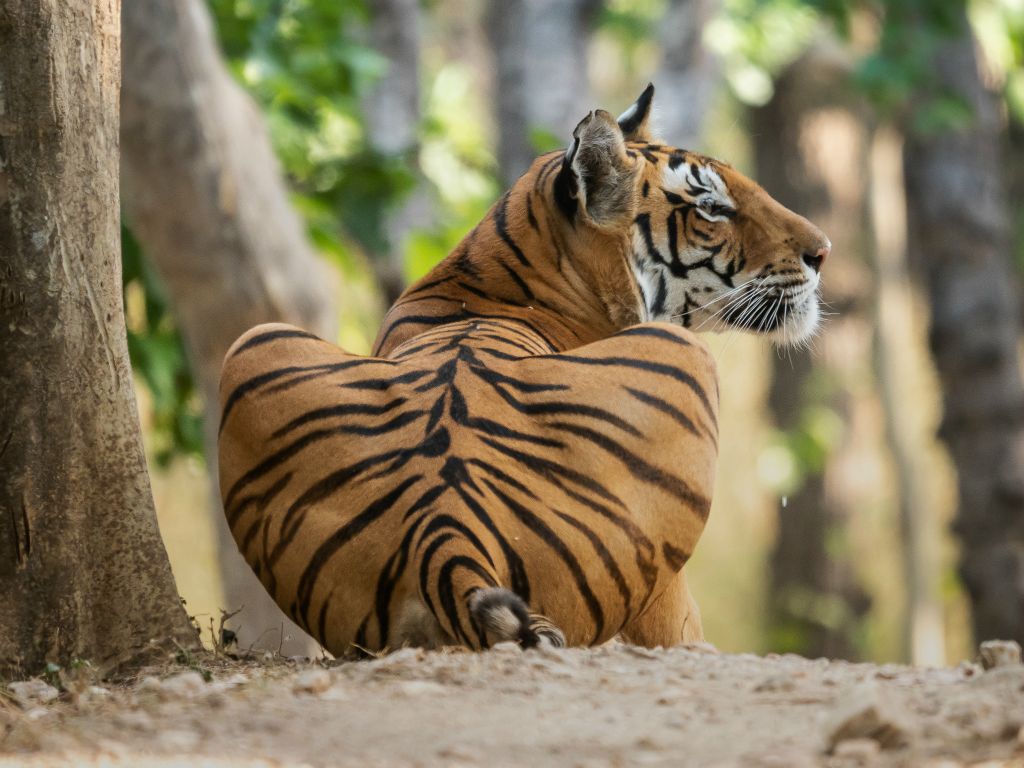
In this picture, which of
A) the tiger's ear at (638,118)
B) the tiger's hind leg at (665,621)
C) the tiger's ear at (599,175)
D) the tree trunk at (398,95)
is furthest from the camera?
the tree trunk at (398,95)

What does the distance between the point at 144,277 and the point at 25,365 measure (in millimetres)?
5328

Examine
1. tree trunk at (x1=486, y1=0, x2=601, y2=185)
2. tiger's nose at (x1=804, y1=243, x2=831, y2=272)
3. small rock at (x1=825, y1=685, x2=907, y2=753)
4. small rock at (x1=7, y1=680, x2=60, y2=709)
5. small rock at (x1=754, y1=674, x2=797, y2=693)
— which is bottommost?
small rock at (x1=7, y1=680, x2=60, y2=709)

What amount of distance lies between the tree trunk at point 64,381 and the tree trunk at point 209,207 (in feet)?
12.4

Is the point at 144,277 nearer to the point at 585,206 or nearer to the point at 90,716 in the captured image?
the point at 585,206

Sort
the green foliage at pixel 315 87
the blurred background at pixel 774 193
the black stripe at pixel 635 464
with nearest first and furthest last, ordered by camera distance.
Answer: the black stripe at pixel 635 464 < the blurred background at pixel 774 193 < the green foliage at pixel 315 87

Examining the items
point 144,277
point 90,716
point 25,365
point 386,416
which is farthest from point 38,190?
point 144,277

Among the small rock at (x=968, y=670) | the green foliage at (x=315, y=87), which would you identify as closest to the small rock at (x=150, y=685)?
the small rock at (x=968, y=670)

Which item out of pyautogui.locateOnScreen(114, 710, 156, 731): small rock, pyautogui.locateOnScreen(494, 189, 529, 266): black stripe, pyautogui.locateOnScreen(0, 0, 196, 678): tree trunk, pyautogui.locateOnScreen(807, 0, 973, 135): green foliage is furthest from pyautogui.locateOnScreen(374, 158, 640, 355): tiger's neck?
pyautogui.locateOnScreen(807, 0, 973, 135): green foliage

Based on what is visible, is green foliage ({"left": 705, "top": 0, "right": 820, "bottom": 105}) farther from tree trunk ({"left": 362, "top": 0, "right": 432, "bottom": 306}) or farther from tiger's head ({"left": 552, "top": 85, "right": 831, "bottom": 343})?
tiger's head ({"left": 552, "top": 85, "right": 831, "bottom": 343})

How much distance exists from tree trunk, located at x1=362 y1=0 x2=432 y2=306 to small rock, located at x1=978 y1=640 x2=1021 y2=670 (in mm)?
7954

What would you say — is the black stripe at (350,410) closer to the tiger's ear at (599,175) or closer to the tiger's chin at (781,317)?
the tiger's ear at (599,175)

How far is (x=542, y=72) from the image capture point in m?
13.1

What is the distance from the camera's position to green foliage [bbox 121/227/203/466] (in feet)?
28.3

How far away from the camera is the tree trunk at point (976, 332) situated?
49.2ft
